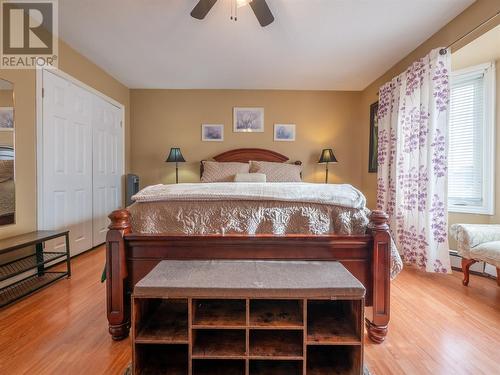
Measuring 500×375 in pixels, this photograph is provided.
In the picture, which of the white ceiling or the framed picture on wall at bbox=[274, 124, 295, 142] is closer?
the white ceiling

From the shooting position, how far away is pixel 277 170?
3.88 m

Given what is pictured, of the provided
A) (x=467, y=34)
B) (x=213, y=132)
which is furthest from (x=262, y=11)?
(x=213, y=132)

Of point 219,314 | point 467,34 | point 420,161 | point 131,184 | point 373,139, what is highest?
point 467,34

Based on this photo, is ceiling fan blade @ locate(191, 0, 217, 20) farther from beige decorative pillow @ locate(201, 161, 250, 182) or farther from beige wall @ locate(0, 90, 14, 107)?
beige decorative pillow @ locate(201, 161, 250, 182)

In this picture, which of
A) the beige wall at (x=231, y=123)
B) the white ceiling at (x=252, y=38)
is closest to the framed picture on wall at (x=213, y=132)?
the beige wall at (x=231, y=123)

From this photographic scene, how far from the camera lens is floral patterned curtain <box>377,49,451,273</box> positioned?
246 centimetres

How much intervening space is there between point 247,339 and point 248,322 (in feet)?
0.24

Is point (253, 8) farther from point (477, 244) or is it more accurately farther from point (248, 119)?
point (477, 244)

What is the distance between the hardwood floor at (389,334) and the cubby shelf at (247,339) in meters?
0.23

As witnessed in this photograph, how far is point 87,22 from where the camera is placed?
250cm

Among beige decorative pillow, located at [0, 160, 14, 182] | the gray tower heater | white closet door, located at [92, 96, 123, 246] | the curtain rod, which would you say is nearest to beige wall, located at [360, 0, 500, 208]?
the curtain rod

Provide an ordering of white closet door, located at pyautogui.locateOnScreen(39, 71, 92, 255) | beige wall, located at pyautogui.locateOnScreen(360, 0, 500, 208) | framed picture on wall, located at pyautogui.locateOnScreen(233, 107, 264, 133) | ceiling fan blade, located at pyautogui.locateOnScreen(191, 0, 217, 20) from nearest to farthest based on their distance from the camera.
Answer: ceiling fan blade, located at pyautogui.locateOnScreen(191, 0, 217, 20) < beige wall, located at pyautogui.locateOnScreen(360, 0, 500, 208) < white closet door, located at pyautogui.locateOnScreen(39, 71, 92, 255) < framed picture on wall, located at pyautogui.locateOnScreen(233, 107, 264, 133)

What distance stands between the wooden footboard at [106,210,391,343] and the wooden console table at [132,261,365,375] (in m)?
0.11

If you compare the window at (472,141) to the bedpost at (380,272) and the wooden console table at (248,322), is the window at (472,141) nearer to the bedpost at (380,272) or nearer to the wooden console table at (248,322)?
the bedpost at (380,272)
